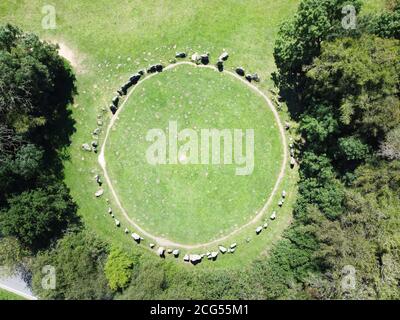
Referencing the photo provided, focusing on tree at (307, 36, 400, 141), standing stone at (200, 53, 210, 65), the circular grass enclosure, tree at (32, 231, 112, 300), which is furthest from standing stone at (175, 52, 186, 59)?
tree at (32, 231, 112, 300)

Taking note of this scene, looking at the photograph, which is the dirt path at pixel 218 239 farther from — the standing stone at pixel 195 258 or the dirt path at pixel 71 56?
the dirt path at pixel 71 56

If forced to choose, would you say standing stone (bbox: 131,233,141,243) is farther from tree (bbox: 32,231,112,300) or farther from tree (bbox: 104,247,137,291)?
tree (bbox: 32,231,112,300)

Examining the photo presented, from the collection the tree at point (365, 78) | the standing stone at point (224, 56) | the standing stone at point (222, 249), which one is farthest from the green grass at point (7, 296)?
the tree at point (365, 78)

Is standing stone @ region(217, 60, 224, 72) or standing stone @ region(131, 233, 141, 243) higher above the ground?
standing stone @ region(217, 60, 224, 72)
